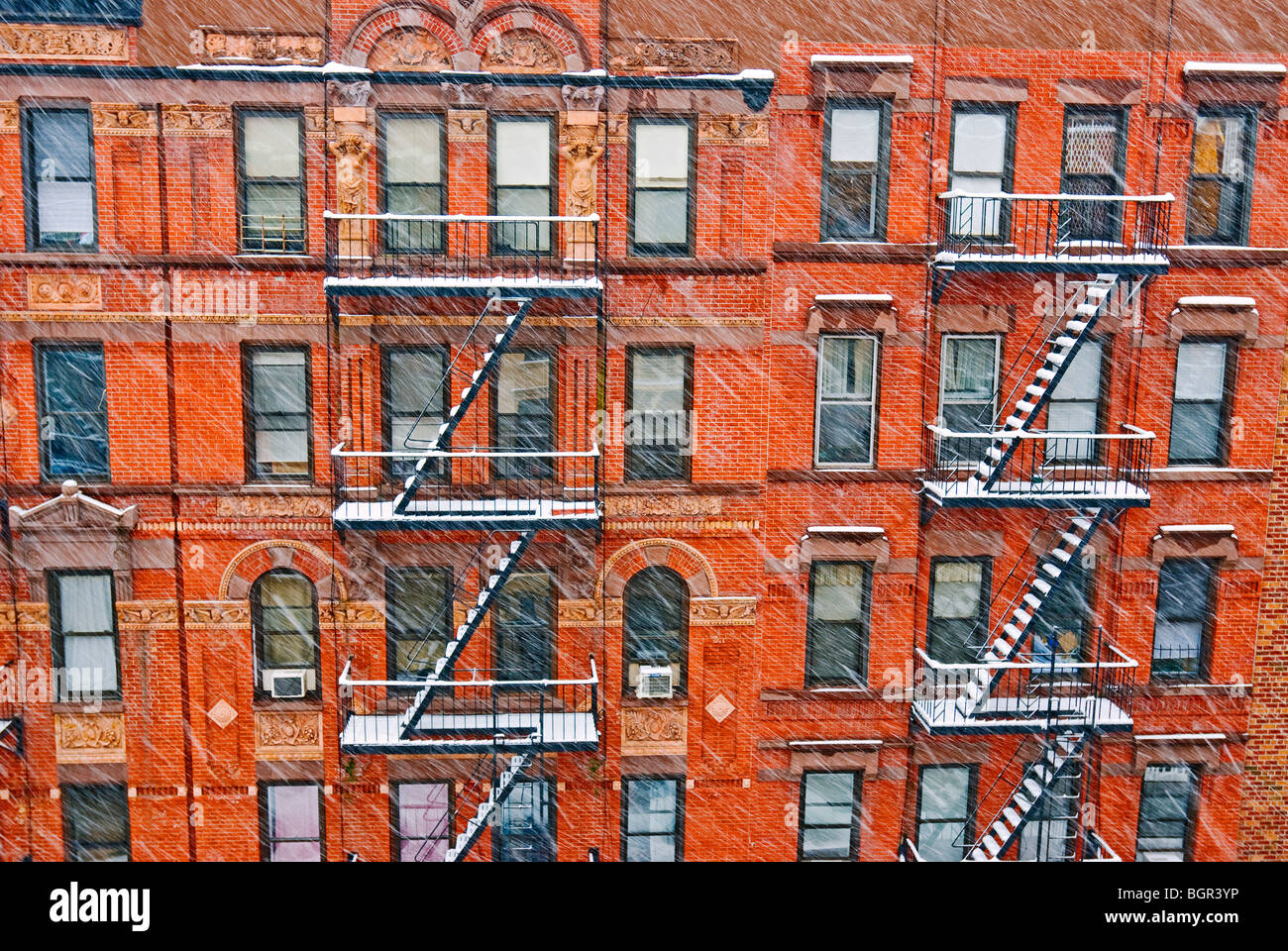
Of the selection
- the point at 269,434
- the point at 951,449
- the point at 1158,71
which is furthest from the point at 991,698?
the point at 269,434

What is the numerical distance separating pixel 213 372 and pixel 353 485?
2133 mm

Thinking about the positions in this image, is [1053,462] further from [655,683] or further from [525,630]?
[525,630]

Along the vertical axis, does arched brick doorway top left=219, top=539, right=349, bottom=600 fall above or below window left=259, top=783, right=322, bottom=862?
above

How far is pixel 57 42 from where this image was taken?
11406 millimetres

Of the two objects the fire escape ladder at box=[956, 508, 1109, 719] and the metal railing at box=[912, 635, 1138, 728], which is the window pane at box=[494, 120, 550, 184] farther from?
the fire escape ladder at box=[956, 508, 1109, 719]

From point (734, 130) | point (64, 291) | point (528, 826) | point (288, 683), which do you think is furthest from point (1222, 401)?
point (64, 291)

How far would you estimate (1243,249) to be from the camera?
12.5m

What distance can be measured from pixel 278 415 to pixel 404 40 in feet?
15.4

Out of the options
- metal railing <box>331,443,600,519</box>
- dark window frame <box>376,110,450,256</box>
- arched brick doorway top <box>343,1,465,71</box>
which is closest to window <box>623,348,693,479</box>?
metal railing <box>331,443,600,519</box>

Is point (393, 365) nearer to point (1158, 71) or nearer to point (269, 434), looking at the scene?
point (269, 434)

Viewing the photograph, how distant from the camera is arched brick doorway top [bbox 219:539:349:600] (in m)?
12.4

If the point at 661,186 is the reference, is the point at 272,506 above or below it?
below

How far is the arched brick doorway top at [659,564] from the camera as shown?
12680mm

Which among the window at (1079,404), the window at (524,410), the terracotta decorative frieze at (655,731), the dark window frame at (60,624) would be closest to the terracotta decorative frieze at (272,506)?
the dark window frame at (60,624)
